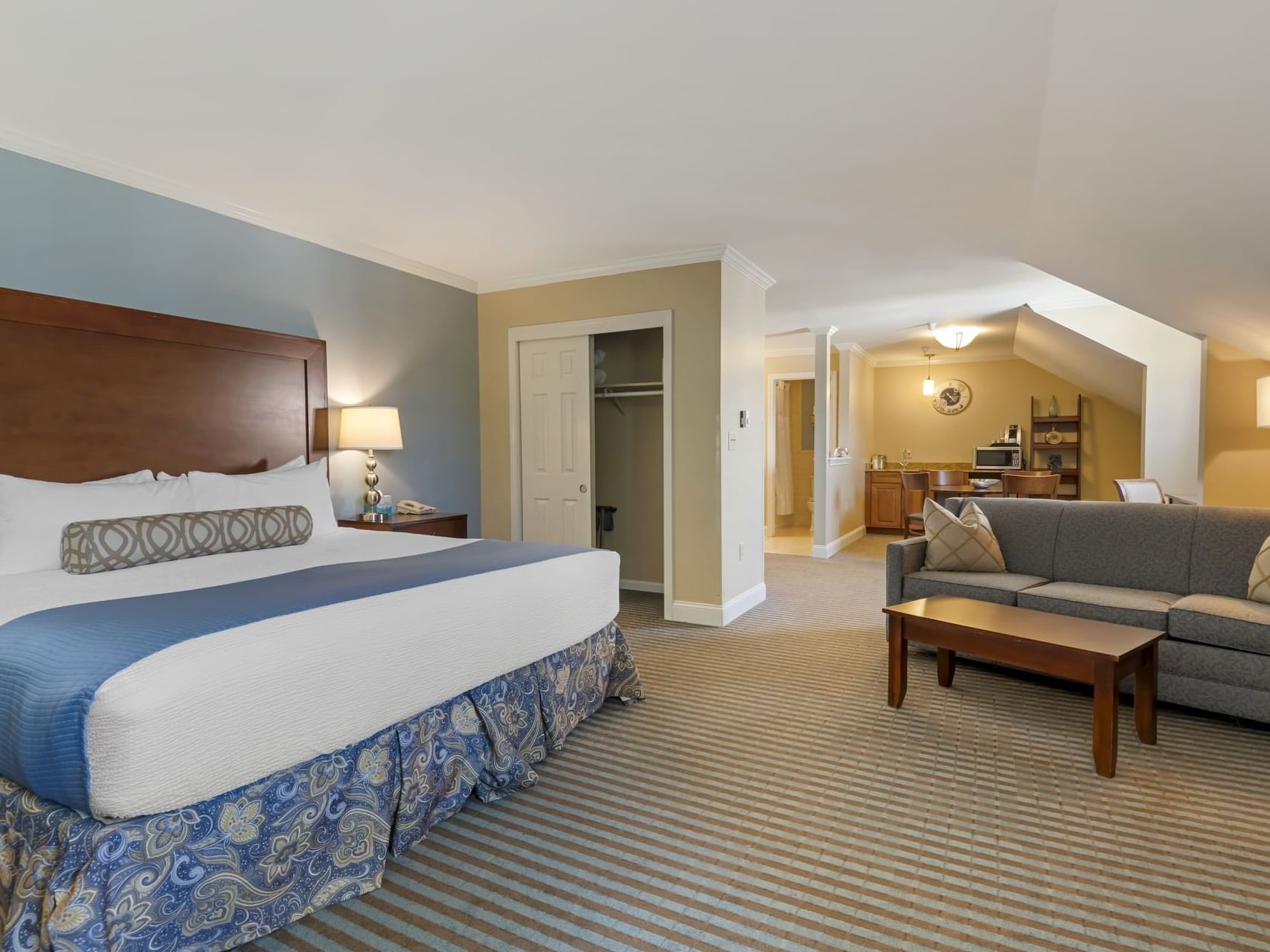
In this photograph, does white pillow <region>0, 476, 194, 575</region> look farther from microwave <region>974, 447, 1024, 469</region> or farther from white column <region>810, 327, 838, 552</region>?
microwave <region>974, 447, 1024, 469</region>

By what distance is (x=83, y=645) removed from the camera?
1.60 m

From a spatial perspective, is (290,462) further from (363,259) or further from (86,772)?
(86,772)

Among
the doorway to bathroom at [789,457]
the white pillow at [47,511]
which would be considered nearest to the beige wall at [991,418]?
the doorway to bathroom at [789,457]

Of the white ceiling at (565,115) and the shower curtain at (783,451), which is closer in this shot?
the white ceiling at (565,115)

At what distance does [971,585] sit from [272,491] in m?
3.70

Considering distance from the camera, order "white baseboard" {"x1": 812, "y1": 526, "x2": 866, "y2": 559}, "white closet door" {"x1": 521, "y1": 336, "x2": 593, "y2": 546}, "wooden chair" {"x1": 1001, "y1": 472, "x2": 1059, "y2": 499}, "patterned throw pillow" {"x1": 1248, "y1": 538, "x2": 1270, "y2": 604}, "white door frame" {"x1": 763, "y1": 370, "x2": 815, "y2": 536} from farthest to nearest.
Result: "white door frame" {"x1": 763, "y1": 370, "x2": 815, "y2": 536}, "white baseboard" {"x1": 812, "y1": 526, "x2": 866, "y2": 559}, "wooden chair" {"x1": 1001, "y1": 472, "x2": 1059, "y2": 499}, "white closet door" {"x1": 521, "y1": 336, "x2": 593, "y2": 546}, "patterned throw pillow" {"x1": 1248, "y1": 538, "x2": 1270, "y2": 604}

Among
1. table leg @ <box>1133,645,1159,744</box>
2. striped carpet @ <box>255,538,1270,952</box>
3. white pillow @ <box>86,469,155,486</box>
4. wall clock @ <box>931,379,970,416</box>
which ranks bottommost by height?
striped carpet @ <box>255,538,1270,952</box>

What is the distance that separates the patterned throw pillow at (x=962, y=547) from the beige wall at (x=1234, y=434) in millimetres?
2276

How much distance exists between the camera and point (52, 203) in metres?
2.97

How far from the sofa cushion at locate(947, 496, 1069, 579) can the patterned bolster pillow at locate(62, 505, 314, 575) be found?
3920mm

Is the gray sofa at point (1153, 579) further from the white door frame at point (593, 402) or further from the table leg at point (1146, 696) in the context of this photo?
the white door frame at point (593, 402)

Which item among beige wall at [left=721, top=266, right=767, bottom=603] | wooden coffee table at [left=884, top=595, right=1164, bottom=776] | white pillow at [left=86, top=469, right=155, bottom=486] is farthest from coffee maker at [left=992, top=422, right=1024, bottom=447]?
white pillow at [left=86, top=469, right=155, bottom=486]

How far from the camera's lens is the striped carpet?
1.68 meters

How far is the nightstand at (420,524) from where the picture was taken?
4062mm
